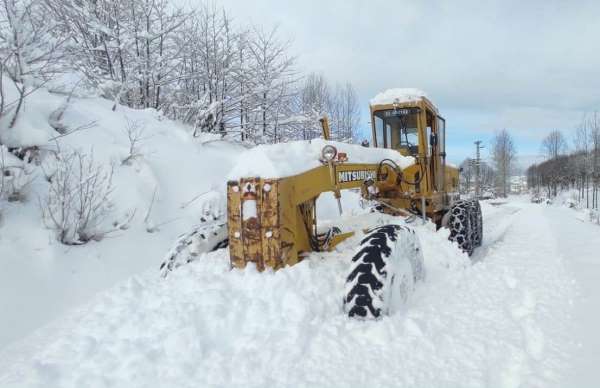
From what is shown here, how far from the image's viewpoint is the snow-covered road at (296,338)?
2959 mm

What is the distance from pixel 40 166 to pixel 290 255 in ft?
15.1

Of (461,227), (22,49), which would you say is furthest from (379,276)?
(22,49)

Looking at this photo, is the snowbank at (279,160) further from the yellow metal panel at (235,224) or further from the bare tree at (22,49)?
the bare tree at (22,49)

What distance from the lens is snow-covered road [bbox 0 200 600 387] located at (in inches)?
116

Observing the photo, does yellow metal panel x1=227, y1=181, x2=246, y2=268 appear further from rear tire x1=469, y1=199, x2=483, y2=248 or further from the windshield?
rear tire x1=469, y1=199, x2=483, y2=248

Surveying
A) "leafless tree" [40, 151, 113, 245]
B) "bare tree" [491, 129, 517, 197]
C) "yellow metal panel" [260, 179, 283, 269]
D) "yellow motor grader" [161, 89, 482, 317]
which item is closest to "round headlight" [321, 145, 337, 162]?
"yellow motor grader" [161, 89, 482, 317]

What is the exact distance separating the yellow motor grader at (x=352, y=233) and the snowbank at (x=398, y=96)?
0.02 meters

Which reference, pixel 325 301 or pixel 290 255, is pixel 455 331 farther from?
pixel 290 255

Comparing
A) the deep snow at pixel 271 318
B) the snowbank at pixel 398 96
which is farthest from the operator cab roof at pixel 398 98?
the deep snow at pixel 271 318

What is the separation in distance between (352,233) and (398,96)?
2.91m

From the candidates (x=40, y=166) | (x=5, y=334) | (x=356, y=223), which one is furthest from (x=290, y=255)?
(x=40, y=166)

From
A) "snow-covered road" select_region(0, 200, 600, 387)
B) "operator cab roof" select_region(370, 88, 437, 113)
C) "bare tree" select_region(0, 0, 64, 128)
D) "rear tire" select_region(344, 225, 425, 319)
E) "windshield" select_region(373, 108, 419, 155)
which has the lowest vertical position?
"snow-covered road" select_region(0, 200, 600, 387)

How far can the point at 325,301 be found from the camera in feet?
12.7

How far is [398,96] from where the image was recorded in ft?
24.0
